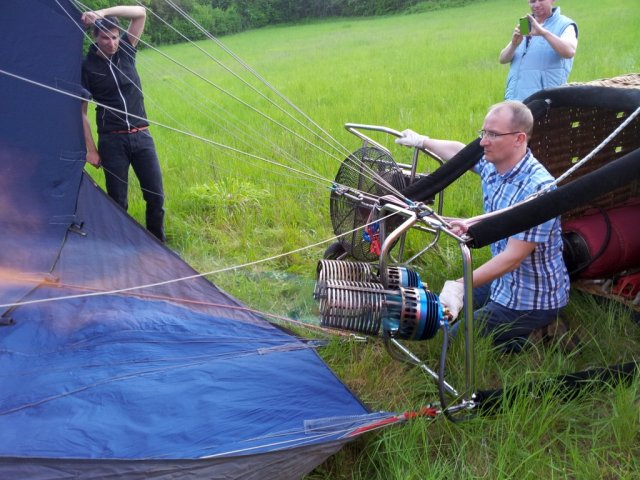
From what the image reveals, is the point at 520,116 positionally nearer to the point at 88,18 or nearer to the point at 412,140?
the point at 412,140

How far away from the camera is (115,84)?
136 inches

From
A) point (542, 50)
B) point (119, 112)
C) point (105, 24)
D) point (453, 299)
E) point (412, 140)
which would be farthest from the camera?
point (542, 50)

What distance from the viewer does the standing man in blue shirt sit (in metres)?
3.41

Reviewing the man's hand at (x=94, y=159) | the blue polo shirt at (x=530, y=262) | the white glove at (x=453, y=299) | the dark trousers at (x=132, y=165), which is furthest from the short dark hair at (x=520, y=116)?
the man's hand at (x=94, y=159)

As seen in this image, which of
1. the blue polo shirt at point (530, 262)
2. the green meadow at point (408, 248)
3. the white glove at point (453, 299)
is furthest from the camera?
the blue polo shirt at point (530, 262)

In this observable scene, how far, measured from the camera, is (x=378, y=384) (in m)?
2.35

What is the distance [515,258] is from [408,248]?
1313 millimetres

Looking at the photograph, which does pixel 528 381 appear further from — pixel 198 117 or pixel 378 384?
pixel 198 117

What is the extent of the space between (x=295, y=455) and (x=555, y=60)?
273cm

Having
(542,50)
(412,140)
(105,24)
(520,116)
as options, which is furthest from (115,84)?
(542,50)

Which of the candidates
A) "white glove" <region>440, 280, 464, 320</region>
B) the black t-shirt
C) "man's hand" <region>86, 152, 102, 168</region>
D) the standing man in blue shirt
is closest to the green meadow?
the black t-shirt

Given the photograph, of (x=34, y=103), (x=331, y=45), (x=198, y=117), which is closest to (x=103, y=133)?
(x=34, y=103)

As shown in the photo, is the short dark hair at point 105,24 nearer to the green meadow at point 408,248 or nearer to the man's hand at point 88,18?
the man's hand at point 88,18

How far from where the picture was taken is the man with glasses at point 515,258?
2156mm
